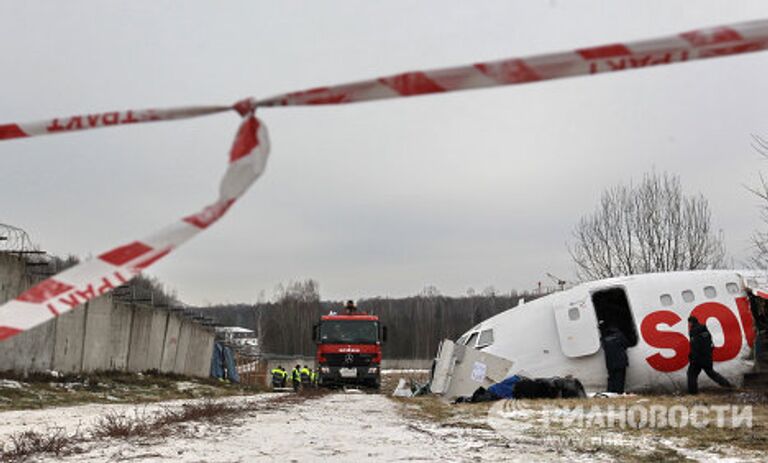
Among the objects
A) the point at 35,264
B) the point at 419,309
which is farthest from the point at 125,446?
the point at 419,309

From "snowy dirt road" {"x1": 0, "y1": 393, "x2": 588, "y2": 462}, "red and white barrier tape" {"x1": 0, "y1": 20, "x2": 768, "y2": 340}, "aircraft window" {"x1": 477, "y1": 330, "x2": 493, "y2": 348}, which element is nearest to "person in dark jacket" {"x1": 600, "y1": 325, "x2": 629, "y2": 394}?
"aircraft window" {"x1": 477, "y1": 330, "x2": 493, "y2": 348}

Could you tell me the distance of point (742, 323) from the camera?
47.1 ft

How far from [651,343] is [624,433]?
27.2ft

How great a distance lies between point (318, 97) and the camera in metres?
2.95

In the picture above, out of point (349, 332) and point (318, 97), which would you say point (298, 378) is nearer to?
point (349, 332)

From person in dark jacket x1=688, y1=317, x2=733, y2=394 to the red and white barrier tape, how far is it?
38.3 feet

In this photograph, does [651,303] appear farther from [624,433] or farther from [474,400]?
[624,433]

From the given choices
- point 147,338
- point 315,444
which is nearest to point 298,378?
point 147,338

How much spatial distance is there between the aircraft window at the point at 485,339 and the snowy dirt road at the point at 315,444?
8417 mm

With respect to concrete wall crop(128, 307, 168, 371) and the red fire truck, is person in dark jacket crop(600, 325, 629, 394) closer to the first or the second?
the red fire truck

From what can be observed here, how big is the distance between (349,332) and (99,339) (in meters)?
8.84

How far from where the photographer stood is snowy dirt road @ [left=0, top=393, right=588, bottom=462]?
5.20 metres

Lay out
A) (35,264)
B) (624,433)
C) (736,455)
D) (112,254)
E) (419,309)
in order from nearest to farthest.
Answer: (112,254)
(736,455)
(624,433)
(35,264)
(419,309)

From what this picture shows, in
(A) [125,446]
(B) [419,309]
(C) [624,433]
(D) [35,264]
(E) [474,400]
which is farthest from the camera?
(B) [419,309]
